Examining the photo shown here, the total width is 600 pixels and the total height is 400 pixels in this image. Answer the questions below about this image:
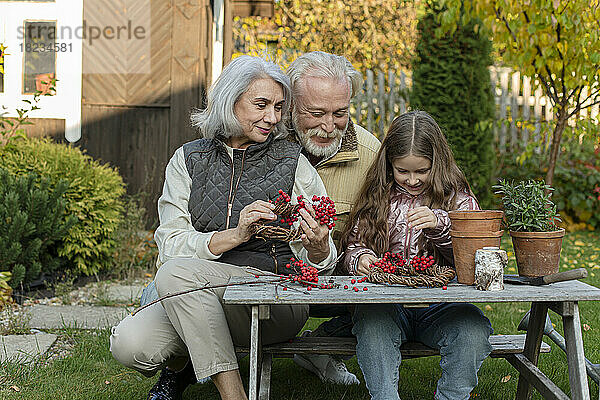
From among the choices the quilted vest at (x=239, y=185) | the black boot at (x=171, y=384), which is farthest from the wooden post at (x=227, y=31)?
the black boot at (x=171, y=384)

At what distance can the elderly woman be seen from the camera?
2311 mm

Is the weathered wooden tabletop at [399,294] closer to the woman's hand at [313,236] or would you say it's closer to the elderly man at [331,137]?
the woman's hand at [313,236]

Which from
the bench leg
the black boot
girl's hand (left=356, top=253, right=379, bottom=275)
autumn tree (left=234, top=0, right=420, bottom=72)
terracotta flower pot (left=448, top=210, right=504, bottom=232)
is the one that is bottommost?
the black boot

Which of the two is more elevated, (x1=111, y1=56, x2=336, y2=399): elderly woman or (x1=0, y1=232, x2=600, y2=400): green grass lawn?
(x1=111, y1=56, x2=336, y2=399): elderly woman

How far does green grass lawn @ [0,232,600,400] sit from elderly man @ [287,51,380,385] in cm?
18

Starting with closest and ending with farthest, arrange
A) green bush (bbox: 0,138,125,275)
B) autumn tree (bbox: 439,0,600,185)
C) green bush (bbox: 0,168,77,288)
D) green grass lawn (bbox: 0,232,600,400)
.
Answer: green grass lawn (bbox: 0,232,600,400), green bush (bbox: 0,168,77,288), green bush (bbox: 0,138,125,275), autumn tree (bbox: 439,0,600,185)

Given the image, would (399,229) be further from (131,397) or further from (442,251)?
(131,397)

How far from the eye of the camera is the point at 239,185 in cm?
270

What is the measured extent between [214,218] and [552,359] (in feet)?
6.01

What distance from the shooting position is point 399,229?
2783mm

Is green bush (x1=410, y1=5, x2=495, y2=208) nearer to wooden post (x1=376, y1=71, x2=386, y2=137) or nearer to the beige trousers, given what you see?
wooden post (x1=376, y1=71, x2=386, y2=137)

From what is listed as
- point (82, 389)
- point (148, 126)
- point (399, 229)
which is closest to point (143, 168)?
point (148, 126)

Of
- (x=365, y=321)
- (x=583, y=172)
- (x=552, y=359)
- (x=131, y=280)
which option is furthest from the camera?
(x=583, y=172)

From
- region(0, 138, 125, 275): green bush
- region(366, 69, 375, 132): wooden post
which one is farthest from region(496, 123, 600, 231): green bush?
region(0, 138, 125, 275): green bush
